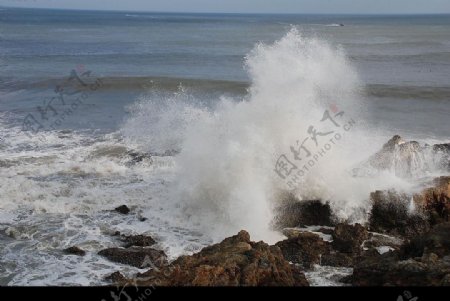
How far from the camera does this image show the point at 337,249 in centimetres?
899

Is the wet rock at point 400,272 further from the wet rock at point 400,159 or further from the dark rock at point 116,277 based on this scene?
the wet rock at point 400,159

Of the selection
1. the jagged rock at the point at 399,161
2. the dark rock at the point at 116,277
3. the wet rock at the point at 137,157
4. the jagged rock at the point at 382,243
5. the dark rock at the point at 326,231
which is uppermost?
the wet rock at the point at 137,157

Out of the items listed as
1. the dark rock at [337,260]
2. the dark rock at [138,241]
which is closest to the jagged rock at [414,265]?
the dark rock at [337,260]

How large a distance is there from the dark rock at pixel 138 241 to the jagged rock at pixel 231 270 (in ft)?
6.00

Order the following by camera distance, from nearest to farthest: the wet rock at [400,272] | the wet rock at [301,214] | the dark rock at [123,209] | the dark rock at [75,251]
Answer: the wet rock at [400,272] → the dark rock at [75,251] → the wet rock at [301,214] → the dark rock at [123,209]

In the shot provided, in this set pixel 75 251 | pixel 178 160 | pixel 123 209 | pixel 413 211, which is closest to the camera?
pixel 75 251

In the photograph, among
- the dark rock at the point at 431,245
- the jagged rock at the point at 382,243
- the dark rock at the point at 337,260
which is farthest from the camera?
the jagged rock at the point at 382,243

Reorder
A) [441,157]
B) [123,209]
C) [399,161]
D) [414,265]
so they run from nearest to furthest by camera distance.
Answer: [414,265] < [123,209] < [399,161] < [441,157]

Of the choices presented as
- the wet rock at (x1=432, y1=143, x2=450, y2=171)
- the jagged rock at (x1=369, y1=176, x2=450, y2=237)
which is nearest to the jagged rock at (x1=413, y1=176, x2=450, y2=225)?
the jagged rock at (x1=369, y1=176, x2=450, y2=237)

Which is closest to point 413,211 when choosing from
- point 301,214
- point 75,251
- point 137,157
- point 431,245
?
point 301,214

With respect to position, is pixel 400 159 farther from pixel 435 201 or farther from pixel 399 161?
pixel 435 201

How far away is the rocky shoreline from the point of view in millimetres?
6547

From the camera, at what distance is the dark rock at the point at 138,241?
9.25 metres

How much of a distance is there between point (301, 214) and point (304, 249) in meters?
1.91
